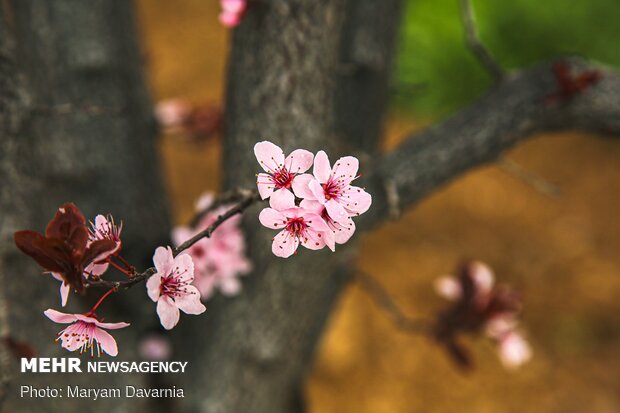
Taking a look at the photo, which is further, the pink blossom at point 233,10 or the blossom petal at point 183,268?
the pink blossom at point 233,10

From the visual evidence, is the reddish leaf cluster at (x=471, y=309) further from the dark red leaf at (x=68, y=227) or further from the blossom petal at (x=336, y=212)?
the dark red leaf at (x=68, y=227)

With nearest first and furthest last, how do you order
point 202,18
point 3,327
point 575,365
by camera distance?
point 3,327, point 575,365, point 202,18

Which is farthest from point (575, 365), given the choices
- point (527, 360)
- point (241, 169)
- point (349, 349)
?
point (241, 169)

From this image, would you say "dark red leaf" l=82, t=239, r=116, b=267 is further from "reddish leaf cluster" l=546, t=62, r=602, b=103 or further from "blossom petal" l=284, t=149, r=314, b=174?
"reddish leaf cluster" l=546, t=62, r=602, b=103

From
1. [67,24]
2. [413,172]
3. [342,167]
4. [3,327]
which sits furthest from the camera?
[67,24]

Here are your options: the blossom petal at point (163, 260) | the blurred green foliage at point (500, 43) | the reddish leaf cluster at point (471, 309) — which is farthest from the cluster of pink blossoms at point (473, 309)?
the blurred green foliage at point (500, 43)

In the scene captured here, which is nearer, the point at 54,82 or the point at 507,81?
the point at 507,81

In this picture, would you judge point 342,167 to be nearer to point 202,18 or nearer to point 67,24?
point 67,24

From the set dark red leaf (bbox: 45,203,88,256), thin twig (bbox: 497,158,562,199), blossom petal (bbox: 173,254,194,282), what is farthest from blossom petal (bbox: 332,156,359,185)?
thin twig (bbox: 497,158,562,199)
